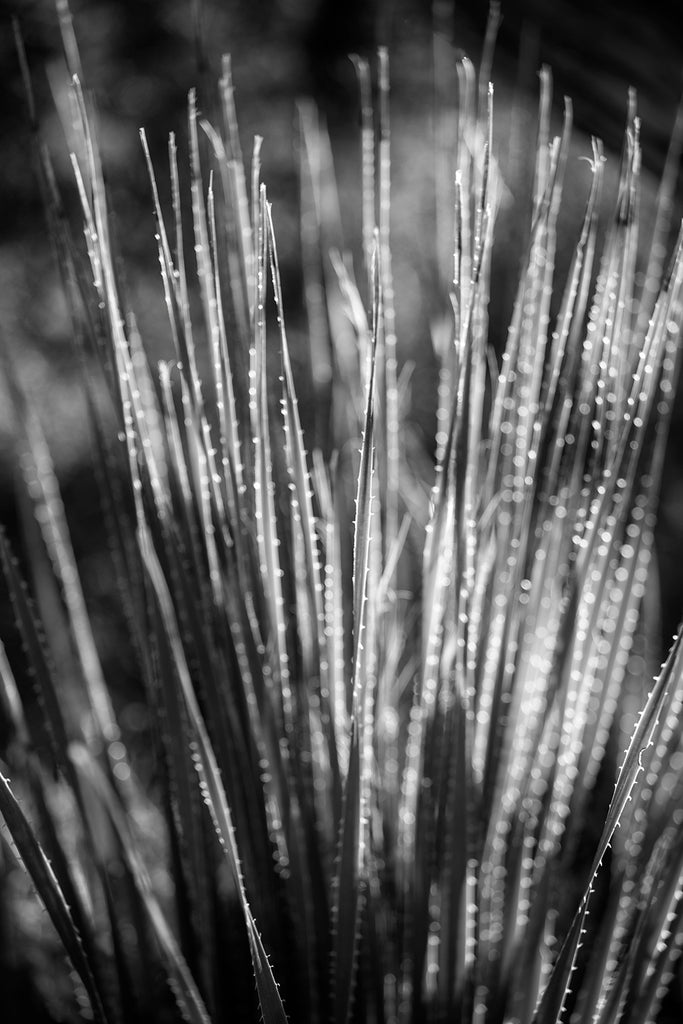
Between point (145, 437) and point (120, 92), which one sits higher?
point (120, 92)

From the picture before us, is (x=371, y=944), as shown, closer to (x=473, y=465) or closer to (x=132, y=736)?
(x=473, y=465)

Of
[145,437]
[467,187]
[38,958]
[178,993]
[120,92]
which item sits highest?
[120,92]

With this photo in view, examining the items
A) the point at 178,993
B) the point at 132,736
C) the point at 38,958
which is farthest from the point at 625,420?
the point at 132,736

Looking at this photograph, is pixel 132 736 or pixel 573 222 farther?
pixel 573 222

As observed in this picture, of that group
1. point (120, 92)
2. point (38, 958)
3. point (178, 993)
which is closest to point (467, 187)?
point (178, 993)

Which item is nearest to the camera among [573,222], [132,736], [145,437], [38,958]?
[145,437]

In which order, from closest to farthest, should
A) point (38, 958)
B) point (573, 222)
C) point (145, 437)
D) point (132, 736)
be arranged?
point (145, 437) → point (38, 958) → point (132, 736) → point (573, 222)
